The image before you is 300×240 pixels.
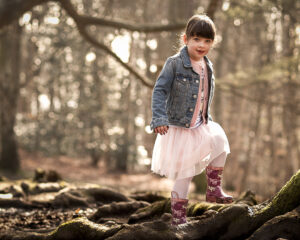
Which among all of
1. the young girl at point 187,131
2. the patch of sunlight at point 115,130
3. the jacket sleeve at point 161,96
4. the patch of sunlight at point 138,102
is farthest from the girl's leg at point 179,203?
the patch of sunlight at point 138,102

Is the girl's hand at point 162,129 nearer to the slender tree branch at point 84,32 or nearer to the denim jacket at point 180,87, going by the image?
the denim jacket at point 180,87

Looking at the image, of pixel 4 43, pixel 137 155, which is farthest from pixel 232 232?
pixel 137 155

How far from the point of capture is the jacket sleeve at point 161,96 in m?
3.38

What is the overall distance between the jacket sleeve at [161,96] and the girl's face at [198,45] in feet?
0.72

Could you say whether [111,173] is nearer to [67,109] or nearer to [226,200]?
[67,109]

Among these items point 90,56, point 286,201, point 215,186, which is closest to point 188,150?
point 215,186

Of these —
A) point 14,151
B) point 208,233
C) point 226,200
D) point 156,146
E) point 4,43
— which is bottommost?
point 14,151

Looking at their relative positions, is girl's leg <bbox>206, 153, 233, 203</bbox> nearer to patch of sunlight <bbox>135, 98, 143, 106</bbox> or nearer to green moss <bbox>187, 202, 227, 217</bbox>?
green moss <bbox>187, 202, 227, 217</bbox>

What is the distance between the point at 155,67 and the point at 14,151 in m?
7.63

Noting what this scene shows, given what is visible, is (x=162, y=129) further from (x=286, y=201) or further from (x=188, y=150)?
(x=286, y=201)

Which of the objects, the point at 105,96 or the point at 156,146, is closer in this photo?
the point at 156,146

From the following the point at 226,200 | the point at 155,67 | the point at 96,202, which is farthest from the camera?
the point at 155,67

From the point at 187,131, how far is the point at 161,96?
0.43 m

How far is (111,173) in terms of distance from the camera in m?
18.6
